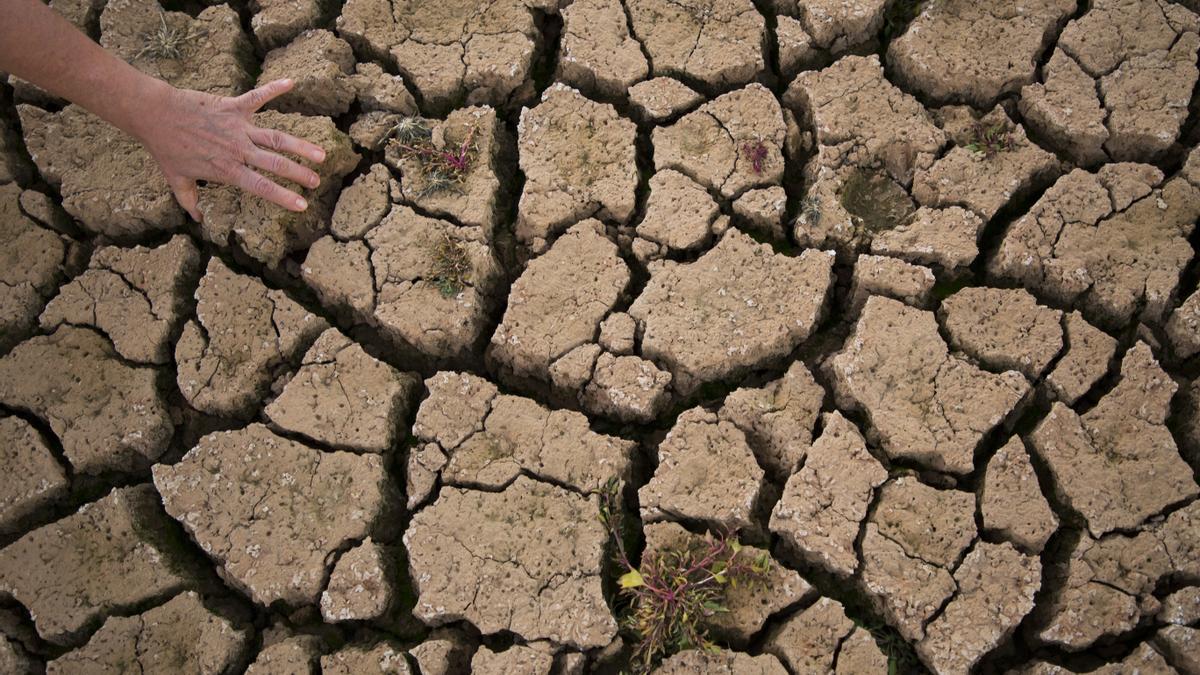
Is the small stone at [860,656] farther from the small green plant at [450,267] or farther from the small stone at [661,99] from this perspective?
the small stone at [661,99]

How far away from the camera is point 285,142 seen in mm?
3135

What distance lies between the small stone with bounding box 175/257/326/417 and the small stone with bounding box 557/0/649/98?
1391 mm

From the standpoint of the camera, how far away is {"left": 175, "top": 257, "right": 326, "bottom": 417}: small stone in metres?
3.09

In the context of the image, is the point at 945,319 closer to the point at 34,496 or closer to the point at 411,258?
the point at 411,258

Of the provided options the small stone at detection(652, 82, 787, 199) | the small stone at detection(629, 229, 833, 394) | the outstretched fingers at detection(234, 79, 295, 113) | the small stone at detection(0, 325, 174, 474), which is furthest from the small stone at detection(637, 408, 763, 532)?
the outstretched fingers at detection(234, 79, 295, 113)

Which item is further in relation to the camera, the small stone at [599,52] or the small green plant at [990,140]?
the small stone at [599,52]

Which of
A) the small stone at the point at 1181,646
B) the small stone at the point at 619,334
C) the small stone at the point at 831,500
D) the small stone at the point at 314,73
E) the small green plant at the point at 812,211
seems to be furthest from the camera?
the small stone at the point at 314,73

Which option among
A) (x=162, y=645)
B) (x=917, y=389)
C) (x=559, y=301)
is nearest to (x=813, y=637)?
(x=917, y=389)

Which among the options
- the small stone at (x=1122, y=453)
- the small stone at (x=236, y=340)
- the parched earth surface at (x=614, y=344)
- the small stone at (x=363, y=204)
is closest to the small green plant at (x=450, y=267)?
the parched earth surface at (x=614, y=344)

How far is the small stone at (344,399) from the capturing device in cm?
301

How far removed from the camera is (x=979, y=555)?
269 cm

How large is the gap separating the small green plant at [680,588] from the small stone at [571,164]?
119cm

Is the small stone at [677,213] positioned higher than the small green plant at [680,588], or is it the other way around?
the small stone at [677,213]

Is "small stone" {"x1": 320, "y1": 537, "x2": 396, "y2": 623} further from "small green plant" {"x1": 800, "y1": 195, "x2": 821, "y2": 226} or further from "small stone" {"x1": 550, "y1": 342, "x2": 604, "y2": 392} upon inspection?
"small green plant" {"x1": 800, "y1": 195, "x2": 821, "y2": 226}
